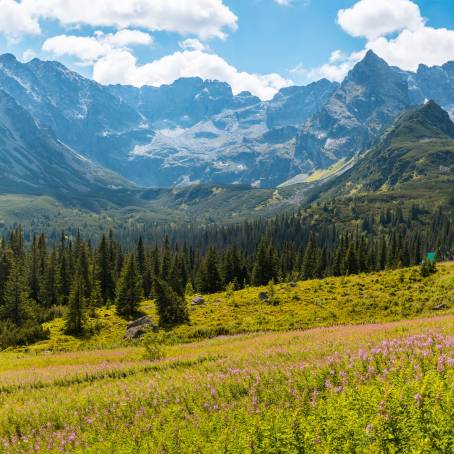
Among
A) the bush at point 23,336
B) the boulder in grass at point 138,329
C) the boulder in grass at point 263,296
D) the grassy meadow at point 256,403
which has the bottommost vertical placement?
the bush at point 23,336

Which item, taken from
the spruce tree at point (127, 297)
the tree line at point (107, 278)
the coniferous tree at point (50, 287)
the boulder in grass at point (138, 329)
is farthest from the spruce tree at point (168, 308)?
the coniferous tree at point (50, 287)

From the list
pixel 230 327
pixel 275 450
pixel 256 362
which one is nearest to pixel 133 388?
pixel 256 362

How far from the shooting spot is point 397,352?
13.4m

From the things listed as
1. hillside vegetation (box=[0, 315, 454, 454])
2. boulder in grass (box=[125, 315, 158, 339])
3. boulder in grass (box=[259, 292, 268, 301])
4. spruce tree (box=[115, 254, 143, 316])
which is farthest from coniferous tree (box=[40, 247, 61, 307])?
hillside vegetation (box=[0, 315, 454, 454])

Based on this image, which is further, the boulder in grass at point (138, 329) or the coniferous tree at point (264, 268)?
the coniferous tree at point (264, 268)

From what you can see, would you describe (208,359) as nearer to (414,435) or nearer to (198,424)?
(198,424)

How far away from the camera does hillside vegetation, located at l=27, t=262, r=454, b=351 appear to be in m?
38.8

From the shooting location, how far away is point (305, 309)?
45469 millimetres

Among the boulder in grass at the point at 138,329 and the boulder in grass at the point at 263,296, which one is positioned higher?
the boulder in grass at the point at 263,296

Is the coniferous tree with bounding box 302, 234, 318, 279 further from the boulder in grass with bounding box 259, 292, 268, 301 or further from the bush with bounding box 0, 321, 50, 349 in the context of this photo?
the bush with bounding box 0, 321, 50, 349

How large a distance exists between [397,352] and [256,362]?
6.12m

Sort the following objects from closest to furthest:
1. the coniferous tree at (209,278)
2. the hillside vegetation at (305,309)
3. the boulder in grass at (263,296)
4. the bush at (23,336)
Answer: the hillside vegetation at (305,309) → the bush at (23,336) → the boulder in grass at (263,296) → the coniferous tree at (209,278)

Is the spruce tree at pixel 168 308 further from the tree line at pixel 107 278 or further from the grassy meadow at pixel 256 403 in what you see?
the grassy meadow at pixel 256 403

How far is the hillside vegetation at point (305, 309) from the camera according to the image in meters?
38.8
